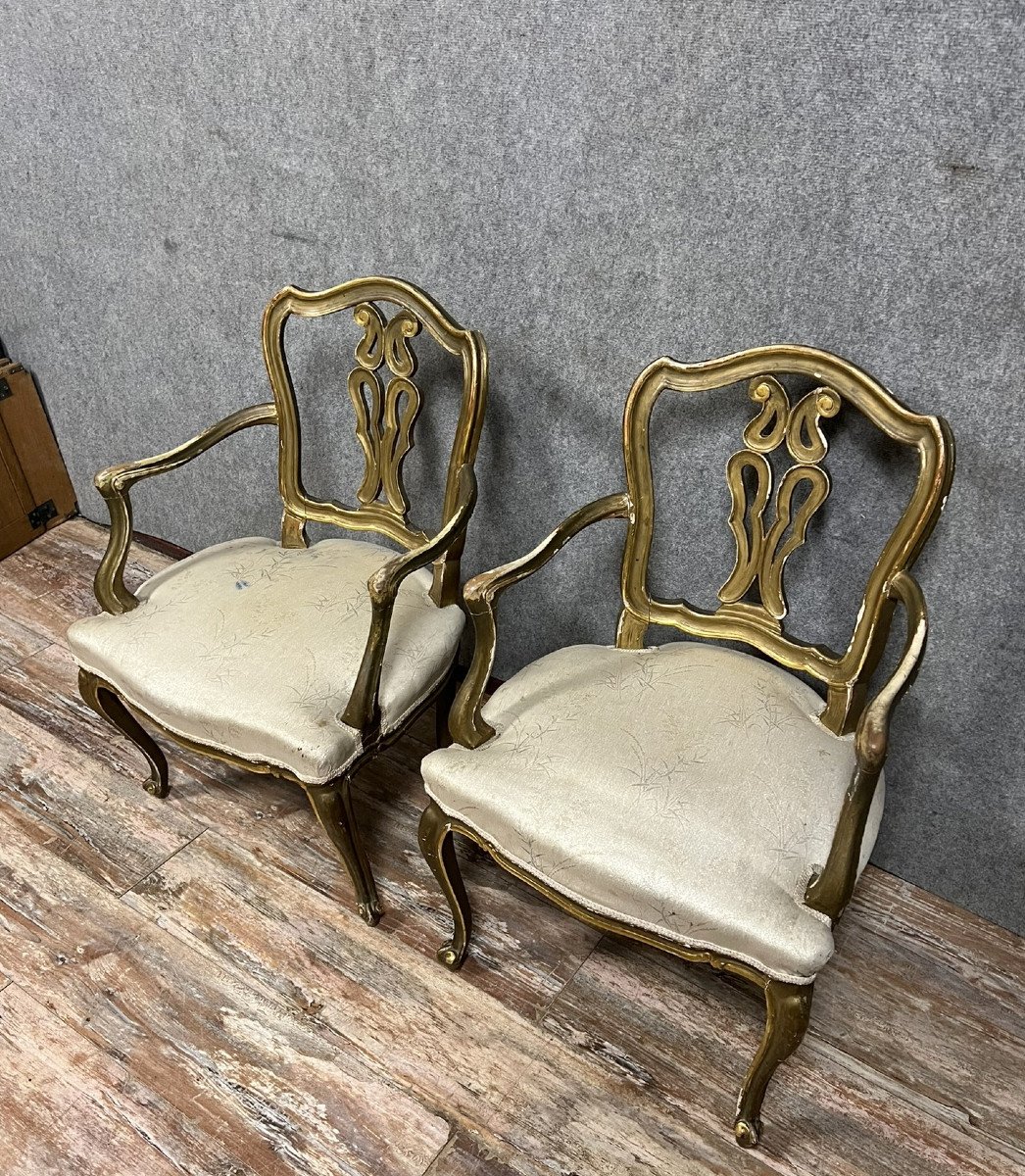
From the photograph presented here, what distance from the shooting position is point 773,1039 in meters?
1.14

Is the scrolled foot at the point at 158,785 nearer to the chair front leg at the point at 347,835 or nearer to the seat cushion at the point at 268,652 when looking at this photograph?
the seat cushion at the point at 268,652

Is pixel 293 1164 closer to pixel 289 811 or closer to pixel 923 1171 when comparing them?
pixel 289 811

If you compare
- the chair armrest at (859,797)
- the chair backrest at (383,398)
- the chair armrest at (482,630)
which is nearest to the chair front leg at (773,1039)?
the chair armrest at (859,797)

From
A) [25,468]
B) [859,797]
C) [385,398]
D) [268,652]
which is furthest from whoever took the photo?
[25,468]

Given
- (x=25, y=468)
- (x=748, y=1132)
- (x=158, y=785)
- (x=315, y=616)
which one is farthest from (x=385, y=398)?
(x=25, y=468)

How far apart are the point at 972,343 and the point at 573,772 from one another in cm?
75

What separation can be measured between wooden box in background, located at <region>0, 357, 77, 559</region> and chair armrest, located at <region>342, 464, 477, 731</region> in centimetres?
153

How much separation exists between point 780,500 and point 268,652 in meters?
0.80

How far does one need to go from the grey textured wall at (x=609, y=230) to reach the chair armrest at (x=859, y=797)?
324mm

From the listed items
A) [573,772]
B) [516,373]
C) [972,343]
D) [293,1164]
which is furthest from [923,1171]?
[516,373]

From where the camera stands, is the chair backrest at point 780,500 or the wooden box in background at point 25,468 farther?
the wooden box in background at point 25,468

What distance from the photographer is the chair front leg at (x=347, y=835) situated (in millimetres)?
1396

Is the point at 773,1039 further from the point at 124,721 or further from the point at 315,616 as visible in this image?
the point at 124,721

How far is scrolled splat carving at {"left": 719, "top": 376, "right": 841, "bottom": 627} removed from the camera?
49.2 inches
